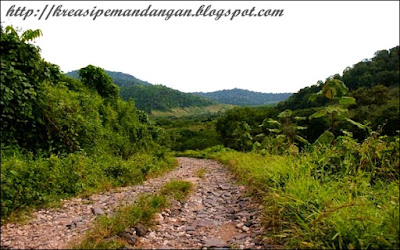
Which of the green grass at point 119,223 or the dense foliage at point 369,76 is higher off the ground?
the dense foliage at point 369,76

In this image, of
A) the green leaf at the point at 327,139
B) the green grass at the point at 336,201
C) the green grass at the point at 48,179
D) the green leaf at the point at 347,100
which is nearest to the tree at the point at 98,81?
the green grass at the point at 48,179

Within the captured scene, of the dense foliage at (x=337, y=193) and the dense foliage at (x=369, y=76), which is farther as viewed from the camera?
the dense foliage at (x=369, y=76)

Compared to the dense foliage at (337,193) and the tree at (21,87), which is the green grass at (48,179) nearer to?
the tree at (21,87)

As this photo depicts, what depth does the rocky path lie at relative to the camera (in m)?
4.48

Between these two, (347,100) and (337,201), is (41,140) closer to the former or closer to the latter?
(337,201)

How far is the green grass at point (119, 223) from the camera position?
13.1 ft

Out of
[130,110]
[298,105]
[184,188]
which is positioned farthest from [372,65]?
[184,188]

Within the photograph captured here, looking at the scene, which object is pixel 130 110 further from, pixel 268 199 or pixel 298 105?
pixel 298 105

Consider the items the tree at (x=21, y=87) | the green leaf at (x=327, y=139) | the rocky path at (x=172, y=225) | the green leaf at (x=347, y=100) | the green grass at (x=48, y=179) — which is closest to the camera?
the rocky path at (x=172, y=225)

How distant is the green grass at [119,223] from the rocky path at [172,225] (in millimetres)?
230

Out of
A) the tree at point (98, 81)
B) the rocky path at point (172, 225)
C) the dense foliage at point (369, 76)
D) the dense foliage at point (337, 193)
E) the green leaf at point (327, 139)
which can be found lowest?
the rocky path at point (172, 225)

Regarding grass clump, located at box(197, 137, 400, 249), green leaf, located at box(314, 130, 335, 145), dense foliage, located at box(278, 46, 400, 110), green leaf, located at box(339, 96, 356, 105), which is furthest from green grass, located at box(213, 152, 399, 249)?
dense foliage, located at box(278, 46, 400, 110)

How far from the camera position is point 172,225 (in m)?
5.45

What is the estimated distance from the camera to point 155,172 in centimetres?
1340
